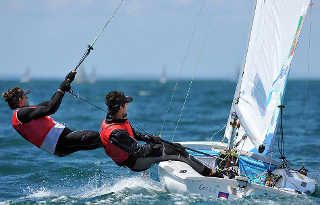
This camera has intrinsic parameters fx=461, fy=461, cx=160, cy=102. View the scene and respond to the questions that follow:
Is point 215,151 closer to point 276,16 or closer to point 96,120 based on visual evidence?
point 276,16

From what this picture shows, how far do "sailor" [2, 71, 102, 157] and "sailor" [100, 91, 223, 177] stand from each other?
1.25 ft

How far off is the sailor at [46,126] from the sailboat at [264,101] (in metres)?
0.94

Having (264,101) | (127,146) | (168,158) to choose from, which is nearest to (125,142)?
(127,146)

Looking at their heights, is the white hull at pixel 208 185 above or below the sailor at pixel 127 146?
below

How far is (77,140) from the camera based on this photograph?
5086 millimetres

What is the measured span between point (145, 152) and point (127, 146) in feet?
0.75

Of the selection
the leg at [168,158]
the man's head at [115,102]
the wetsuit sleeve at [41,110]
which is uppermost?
the man's head at [115,102]

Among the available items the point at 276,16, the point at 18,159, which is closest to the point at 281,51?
the point at 276,16

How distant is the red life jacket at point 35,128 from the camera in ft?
16.2

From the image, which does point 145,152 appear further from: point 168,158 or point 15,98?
point 15,98

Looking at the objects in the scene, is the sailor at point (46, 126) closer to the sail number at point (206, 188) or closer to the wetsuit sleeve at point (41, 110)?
the wetsuit sleeve at point (41, 110)

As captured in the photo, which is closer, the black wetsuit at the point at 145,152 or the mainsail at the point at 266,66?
the black wetsuit at the point at 145,152

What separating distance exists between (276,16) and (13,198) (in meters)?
3.76

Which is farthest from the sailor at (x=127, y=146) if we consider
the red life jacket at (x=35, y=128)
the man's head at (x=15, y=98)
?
the man's head at (x=15, y=98)
